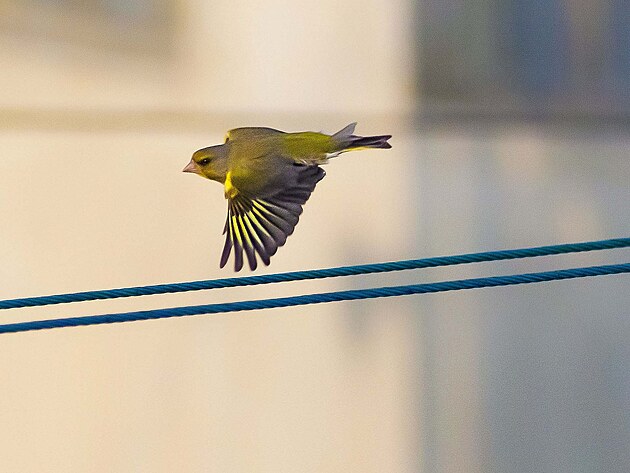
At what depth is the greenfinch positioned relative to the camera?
3.59ft

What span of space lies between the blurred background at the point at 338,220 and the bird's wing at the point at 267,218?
749 mm

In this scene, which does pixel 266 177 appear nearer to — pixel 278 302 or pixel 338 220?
pixel 278 302

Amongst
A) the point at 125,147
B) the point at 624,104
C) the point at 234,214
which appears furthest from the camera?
the point at 624,104

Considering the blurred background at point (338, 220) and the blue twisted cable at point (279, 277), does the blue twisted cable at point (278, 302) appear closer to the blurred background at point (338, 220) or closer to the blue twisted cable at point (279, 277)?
the blue twisted cable at point (279, 277)

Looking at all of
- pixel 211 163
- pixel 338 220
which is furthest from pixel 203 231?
pixel 211 163

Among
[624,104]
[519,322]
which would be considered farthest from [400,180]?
[624,104]

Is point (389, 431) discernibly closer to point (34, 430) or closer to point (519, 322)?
point (519, 322)

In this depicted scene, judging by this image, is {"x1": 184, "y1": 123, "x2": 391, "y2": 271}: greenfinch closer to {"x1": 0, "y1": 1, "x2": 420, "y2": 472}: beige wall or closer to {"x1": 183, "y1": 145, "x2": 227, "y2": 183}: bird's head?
{"x1": 183, "y1": 145, "x2": 227, "y2": 183}: bird's head

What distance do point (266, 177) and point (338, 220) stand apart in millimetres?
850

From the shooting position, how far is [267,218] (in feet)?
3.63

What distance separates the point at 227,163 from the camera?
3.75ft

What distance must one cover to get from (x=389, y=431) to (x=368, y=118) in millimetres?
696

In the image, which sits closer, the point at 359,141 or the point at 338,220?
the point at 359,141

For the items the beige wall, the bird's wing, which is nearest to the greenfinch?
the bird's wing
